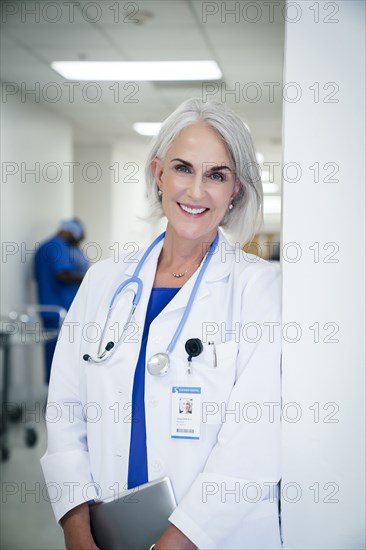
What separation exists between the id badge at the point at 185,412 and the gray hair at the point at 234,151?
1.28 ft

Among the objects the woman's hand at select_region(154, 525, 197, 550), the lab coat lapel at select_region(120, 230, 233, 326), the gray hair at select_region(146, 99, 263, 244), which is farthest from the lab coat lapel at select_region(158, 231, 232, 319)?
the woman's hand at select_region(154, 525, 197, 550)

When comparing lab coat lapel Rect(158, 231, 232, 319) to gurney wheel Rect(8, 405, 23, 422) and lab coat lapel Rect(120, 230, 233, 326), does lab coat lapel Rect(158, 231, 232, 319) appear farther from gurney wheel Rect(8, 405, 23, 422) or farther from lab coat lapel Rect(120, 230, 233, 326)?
gurney wheel Rect(8, 405, 23, 422)

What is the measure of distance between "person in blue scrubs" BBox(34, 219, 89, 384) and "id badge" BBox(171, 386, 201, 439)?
59.1 inches

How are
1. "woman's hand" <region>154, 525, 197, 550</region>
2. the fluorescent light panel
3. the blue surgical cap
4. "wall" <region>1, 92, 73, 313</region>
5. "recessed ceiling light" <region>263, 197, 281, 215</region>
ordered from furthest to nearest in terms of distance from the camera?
the blue surgical cap → the fluorescent light panel → "wall" <region>1, 92, 73, 313</region> → "recessed ceiling light" <region>263, 197, 281, 215</region> → "woman's hand" <region>154, 525, 197, 550</region>

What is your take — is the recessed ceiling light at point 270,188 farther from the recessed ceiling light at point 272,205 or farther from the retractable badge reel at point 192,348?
the retractable badge reel at point 192,348

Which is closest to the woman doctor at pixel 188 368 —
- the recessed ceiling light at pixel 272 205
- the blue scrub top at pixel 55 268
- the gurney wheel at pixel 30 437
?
the recessed ceiling light at pixel 272 205

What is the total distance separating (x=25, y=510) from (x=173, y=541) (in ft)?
2.85

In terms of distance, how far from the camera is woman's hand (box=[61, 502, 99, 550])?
52.8 inches

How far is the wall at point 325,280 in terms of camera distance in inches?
49.8

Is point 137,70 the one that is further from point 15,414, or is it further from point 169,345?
point 15,414

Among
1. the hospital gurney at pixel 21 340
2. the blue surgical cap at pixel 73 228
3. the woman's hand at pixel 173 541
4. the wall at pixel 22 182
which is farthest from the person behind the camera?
Answer: the blue surgical cap at pixel 73 228

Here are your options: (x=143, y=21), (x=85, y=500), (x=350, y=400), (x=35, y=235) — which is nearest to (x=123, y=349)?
(x=85, y=500)

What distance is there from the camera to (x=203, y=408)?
1.28m

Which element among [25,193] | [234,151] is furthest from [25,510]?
[234,151]
